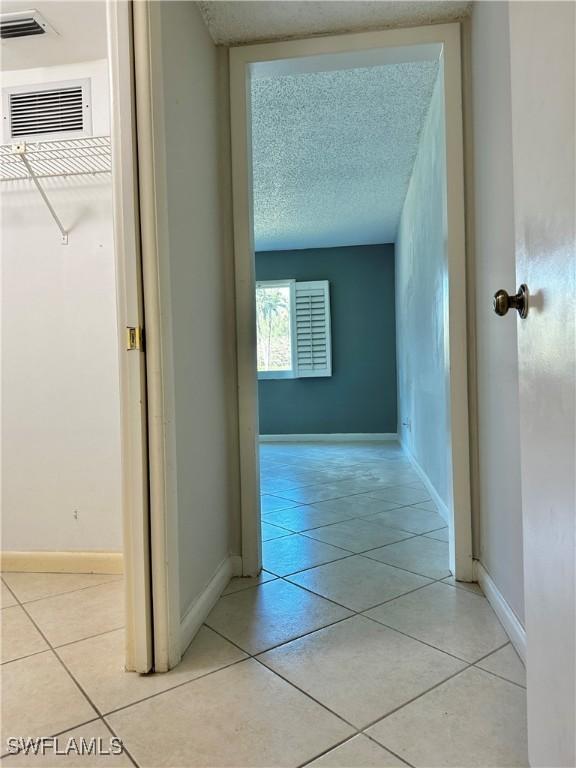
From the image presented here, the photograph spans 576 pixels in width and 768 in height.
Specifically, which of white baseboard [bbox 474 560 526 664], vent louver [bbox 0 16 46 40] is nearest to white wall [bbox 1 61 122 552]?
vent louver [bbox 0 16 46 40]

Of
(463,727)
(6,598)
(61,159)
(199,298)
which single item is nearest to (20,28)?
(61,159)

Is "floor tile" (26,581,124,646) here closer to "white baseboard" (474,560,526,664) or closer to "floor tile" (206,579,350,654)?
"floor tile" (206,579,350,654)

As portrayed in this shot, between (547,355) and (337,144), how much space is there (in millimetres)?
2992

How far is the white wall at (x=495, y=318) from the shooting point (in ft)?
4.71

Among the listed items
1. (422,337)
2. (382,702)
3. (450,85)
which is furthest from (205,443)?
(422,337)

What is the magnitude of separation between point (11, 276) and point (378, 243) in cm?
486

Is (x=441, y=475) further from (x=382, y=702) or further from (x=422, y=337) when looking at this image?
(x=382, y=702)

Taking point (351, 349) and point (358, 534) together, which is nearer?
point (358, 534)

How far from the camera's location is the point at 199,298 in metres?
1.73

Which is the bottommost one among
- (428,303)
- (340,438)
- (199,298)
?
(340,438)

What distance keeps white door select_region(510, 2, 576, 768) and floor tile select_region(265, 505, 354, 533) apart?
1772 millimetres

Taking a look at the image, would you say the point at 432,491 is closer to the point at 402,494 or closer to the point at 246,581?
the point at 402,494

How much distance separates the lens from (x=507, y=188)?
145 cm

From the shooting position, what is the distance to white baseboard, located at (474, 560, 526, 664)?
1373 millimetres
